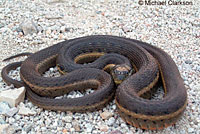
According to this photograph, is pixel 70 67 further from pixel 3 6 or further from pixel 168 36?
pixel 3 6

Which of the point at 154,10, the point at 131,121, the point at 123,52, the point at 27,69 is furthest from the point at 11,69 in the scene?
the point at 154,10

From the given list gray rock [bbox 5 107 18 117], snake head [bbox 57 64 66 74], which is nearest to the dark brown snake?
snake head [bbox 57 64 66 74]

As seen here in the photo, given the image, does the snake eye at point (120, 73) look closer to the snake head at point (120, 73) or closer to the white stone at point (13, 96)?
the snake head at point (120, 73)

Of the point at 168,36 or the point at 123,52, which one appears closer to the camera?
the point at 123,52

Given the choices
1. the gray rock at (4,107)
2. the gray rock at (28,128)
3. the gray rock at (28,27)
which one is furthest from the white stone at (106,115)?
the gray rock at (28,27)

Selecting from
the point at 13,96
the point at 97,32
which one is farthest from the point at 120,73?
the point at 97,32

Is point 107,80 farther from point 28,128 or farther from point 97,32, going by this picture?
point 97,32

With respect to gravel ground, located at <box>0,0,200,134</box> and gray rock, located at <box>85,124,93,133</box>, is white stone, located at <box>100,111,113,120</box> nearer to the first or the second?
gravel ground, located at <box>0,0,200,134</box>
